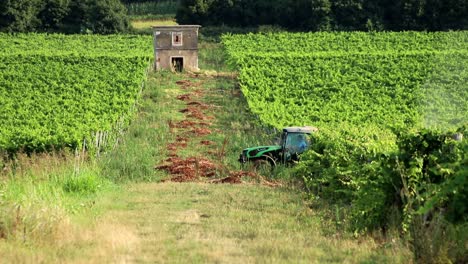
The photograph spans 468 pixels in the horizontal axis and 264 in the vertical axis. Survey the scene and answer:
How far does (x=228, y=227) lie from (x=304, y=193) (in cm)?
533

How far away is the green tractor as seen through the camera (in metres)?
25.1

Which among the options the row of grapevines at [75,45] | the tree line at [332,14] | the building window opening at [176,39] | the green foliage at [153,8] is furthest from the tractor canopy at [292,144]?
the green foliage at [153,8]

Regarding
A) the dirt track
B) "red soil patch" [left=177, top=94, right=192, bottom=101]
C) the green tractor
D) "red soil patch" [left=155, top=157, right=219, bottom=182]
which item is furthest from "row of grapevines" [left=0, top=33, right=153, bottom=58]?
the green tractor

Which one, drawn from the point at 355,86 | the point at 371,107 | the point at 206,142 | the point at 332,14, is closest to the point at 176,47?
the point at 355,86

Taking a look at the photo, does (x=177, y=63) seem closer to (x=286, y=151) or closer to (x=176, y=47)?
(x=176, y=47)

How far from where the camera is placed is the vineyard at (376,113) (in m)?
11.2

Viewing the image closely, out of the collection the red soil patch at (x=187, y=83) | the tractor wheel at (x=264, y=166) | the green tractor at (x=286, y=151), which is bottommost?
the red soil patch at (x=187, y=83)

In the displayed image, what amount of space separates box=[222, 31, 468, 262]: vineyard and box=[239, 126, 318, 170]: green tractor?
1.34 m

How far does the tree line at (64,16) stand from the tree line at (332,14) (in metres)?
6.67

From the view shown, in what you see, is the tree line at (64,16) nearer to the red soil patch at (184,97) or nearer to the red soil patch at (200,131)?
the red soil patch at (184,97)

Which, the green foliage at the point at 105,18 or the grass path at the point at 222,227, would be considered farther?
the green foliage at the point at 105,18

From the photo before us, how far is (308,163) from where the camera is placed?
63.9 feet

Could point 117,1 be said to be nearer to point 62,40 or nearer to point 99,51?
point 62,40

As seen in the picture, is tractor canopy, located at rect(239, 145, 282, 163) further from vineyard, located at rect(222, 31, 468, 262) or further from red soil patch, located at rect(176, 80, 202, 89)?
red soil patch, located at rect(176, 80, 202, 89)
